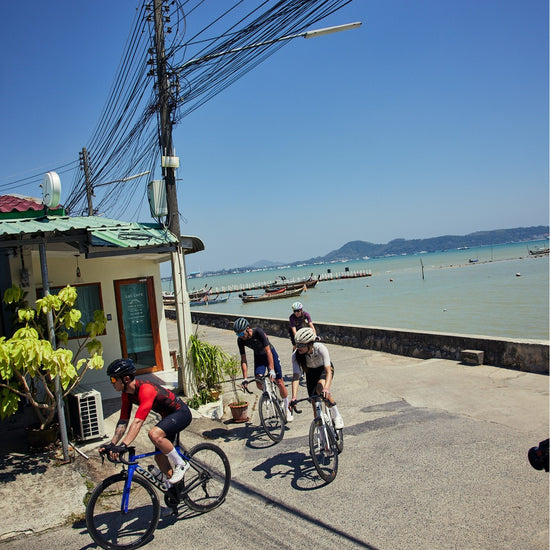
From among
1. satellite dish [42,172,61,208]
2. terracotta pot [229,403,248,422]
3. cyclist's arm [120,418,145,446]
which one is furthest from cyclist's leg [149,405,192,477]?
satellite dish [42,172,61,208]

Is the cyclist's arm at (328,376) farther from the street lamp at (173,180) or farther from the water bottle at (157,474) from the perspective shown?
the street lamp at (173,180)

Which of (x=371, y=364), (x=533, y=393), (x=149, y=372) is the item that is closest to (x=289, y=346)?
(x=371, y=364)

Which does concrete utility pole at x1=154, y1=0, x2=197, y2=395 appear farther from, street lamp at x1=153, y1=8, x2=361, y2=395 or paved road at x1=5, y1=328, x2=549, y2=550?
paved road at x1=5, y1=328, x2=549, y2=550

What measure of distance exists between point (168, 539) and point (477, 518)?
2.73 metres

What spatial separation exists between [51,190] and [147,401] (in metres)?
4.13

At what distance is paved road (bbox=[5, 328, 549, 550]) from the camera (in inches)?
166

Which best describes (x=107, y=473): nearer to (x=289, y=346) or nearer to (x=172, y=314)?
(x=289, y=346)

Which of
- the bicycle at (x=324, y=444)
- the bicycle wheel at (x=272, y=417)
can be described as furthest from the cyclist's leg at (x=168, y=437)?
the bicycle wheel at (x=272, y=417)

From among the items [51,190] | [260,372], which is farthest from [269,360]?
[51,190]

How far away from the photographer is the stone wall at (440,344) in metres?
9.40

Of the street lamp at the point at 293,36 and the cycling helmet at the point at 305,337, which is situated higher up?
the street lamp at the point at 293,36

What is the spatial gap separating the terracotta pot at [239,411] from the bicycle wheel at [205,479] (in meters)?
2.79

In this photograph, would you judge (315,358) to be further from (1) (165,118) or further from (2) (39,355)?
(1) (165,118)

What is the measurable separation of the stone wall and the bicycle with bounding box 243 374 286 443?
17.1 feet
